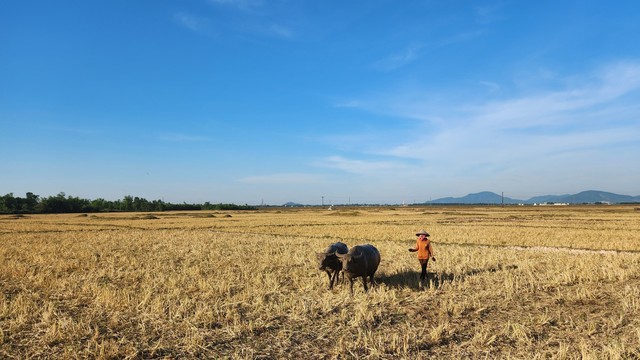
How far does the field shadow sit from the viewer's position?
12.6 m

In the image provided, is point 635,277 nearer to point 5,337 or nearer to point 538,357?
point 538,357

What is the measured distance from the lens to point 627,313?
9.40 meters

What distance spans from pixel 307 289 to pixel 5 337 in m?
7.25

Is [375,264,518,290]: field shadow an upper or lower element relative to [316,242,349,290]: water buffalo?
lower

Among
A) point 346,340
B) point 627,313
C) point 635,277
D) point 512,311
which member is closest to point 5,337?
point 346,340

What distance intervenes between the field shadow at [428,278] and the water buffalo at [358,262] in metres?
1.22

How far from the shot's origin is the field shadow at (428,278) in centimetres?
1264

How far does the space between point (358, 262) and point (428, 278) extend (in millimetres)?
3684

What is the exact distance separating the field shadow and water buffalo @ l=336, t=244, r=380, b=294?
4.00 feet

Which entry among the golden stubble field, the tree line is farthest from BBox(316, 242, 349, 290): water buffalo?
the tree line

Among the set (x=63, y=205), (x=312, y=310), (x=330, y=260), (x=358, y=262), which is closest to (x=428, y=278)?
(x=358, y=262)

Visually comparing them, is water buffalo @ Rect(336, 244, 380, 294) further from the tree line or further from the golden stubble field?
the tree line

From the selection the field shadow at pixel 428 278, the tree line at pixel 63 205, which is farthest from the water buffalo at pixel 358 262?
the tree line at pixel 63 205

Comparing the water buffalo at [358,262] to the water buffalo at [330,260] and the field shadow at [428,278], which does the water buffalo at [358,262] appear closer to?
the water buffalo at [330,260]
